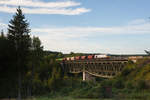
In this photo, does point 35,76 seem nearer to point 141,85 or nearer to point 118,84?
point 118,84

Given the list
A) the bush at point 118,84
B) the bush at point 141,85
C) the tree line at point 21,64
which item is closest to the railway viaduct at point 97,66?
the tree line at point 21,64

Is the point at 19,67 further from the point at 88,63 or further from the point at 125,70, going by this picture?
the point at 88,63

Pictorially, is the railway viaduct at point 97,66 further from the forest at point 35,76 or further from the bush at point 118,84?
the bush at point 118,84

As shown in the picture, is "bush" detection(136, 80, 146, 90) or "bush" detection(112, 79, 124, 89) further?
"bush" detection(112, 79, 124, 89)

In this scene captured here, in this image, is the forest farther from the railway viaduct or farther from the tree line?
the railway viaduct

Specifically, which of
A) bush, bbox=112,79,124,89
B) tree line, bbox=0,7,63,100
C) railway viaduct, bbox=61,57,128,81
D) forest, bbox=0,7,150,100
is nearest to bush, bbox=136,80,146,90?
forest, bbox=0,7,150,100

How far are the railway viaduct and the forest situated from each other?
19.2 ft

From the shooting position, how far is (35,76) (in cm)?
6744

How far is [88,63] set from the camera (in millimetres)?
72812

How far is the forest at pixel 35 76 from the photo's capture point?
36.7 m

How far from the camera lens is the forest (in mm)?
36688

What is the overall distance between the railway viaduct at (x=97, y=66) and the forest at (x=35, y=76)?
19.2 feet

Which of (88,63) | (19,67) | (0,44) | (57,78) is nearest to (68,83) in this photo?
(57,78)

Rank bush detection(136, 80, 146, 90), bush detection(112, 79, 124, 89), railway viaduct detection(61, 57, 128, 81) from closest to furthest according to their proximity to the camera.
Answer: bush detection(136, 80, 146, 90) → bush detection(112, 79, 124, 89) → railway viaduct detection(61, 57, 128, 81)
